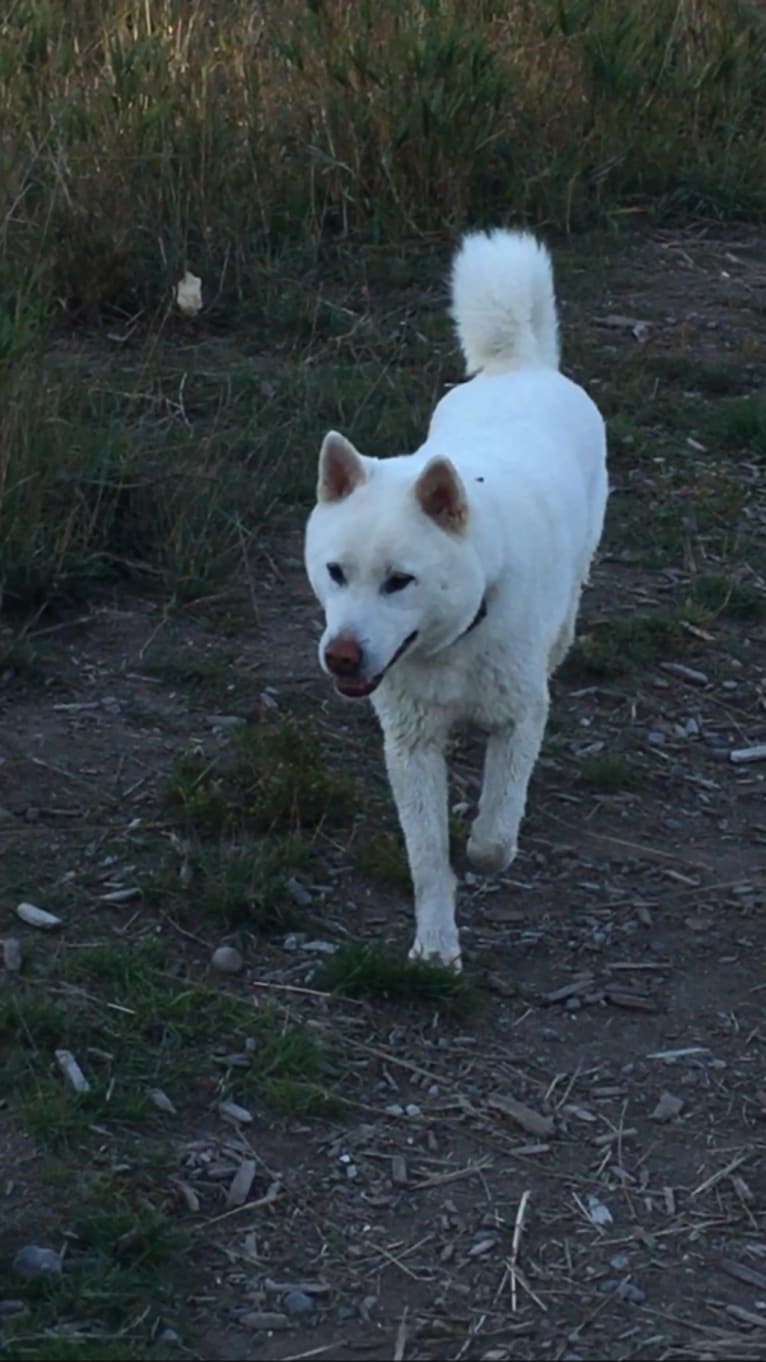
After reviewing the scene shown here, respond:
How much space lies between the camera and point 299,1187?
3.62 metres

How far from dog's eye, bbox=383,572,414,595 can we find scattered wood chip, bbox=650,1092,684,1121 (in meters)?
1.00

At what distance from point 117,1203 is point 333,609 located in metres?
1.05

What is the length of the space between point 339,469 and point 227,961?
937mm

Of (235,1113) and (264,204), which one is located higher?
(235,1113)

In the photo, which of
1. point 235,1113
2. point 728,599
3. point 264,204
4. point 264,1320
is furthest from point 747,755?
point 264,204

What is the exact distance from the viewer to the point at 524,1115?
3.85 metres

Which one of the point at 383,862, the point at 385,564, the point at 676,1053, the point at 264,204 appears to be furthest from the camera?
the point at 264,204

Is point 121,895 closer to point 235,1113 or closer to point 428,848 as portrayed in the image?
point 428,848

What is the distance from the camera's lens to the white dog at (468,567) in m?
3.86

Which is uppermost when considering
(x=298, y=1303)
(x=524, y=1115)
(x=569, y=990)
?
Answer: (x=298, y=1303)

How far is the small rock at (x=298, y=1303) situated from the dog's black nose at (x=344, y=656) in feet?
3.33

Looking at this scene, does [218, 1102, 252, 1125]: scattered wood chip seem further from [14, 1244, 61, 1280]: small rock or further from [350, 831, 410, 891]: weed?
[350, 831, 410, 891]: weed

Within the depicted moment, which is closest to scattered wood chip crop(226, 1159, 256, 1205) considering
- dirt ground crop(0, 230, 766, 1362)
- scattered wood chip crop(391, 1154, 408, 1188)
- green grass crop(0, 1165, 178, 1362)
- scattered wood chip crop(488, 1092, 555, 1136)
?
dirt ground crop(0, 230, 766, 1362)

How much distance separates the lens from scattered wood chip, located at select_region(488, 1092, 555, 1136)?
12.6ft
